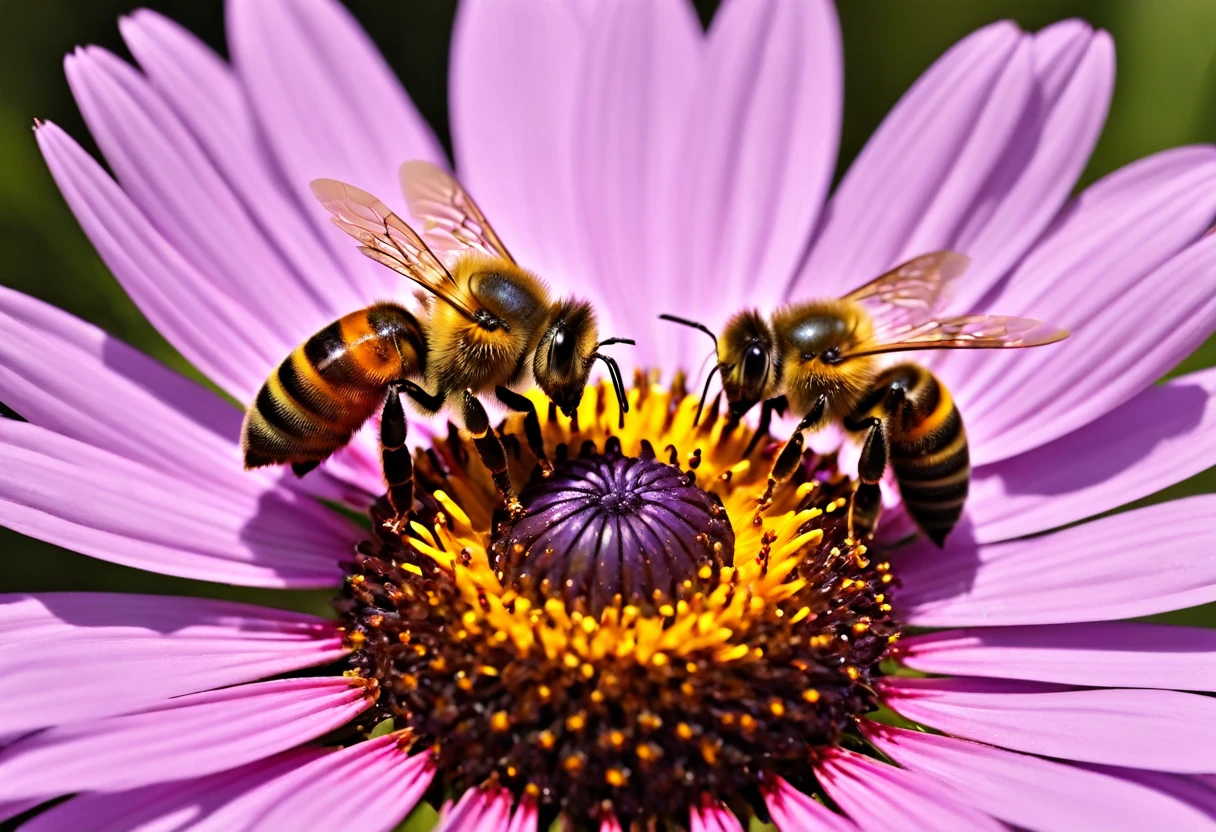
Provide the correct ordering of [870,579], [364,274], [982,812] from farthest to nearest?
[364,274], [870,579], [982,812]

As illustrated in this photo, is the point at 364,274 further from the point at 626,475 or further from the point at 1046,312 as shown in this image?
the point at 1046,312

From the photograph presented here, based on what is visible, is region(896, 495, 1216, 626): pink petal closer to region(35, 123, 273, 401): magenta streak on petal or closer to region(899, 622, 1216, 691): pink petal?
region(899, 622, 1216, 691): pink petal


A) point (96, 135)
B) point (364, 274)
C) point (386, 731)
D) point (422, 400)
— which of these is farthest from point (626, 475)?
point (96, 135)

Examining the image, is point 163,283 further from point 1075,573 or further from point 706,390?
point 1075,573

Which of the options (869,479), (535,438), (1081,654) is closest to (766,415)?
(869,479)

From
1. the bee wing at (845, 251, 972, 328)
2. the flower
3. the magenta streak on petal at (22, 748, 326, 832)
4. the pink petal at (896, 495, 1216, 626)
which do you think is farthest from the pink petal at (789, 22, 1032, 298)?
the magenta streak on petal at (22, 748, 326, 832)

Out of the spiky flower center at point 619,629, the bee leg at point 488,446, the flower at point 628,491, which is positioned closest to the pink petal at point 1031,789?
the flower at point 628,491
